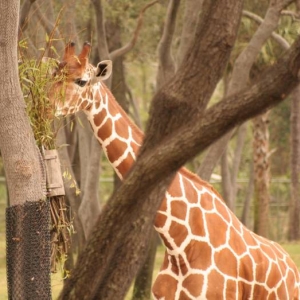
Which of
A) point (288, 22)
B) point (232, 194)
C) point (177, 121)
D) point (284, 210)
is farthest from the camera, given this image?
point (284, 210)

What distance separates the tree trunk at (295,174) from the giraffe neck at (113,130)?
12.7 m

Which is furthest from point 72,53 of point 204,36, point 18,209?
point 204,36

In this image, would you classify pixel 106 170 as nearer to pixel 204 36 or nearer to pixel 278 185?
pixel 278 185

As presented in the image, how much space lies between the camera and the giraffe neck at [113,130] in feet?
29.4

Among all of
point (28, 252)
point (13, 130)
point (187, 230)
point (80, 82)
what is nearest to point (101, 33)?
point (80, 82)

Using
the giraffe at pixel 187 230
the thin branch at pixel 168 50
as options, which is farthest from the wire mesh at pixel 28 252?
the thin branch at pixel 168 50

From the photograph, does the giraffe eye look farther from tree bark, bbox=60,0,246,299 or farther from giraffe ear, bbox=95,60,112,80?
tree bark, bbox=60,0,246,299

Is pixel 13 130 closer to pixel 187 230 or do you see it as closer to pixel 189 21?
pixel 187 230

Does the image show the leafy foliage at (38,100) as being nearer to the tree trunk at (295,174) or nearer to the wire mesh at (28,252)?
the wire mesh at (28,252)

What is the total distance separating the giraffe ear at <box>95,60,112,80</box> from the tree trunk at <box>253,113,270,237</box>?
1355 cm

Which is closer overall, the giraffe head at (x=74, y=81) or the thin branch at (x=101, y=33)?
the giraffe head at (x=74, y=81)

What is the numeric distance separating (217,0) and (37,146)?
2.50 metres

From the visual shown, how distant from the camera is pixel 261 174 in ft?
74.1

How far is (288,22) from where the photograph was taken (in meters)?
21.5
